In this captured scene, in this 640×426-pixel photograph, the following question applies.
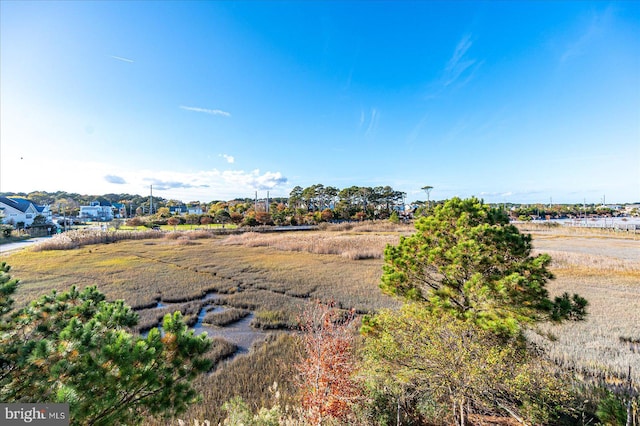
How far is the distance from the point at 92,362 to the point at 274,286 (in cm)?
1417

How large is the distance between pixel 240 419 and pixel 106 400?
2.55 m

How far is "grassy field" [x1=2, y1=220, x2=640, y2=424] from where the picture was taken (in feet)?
23.9

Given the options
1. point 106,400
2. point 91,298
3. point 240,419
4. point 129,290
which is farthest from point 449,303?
point 129,290

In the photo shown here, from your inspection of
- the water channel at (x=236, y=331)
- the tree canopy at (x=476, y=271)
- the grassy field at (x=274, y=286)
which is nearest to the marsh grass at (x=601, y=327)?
the grassy field at (x=274, y=286)

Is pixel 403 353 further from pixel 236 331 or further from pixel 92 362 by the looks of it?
pixel 236 331

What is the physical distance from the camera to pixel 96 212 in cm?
8306

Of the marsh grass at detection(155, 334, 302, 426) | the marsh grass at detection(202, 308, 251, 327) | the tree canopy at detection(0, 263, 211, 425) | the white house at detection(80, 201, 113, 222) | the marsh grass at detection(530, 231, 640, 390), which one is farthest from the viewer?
the white house at detection(80, 201, 113, 222)

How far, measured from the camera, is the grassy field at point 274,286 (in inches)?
286

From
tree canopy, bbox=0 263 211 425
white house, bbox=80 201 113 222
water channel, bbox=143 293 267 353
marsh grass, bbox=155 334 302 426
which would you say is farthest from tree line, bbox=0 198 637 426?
white house, bbox=80 201 113 222

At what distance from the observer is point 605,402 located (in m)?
4.32

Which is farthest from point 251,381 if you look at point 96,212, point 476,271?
point 96,212

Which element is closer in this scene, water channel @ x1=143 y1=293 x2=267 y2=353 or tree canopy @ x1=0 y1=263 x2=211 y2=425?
tree canopy @ x1=0 y1=263 x2=211 y2=425

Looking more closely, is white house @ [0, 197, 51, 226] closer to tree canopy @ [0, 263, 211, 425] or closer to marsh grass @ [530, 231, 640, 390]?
tree canopy @ [0, 263, 211, 425]

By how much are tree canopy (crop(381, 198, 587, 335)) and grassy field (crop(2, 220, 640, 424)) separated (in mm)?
927
